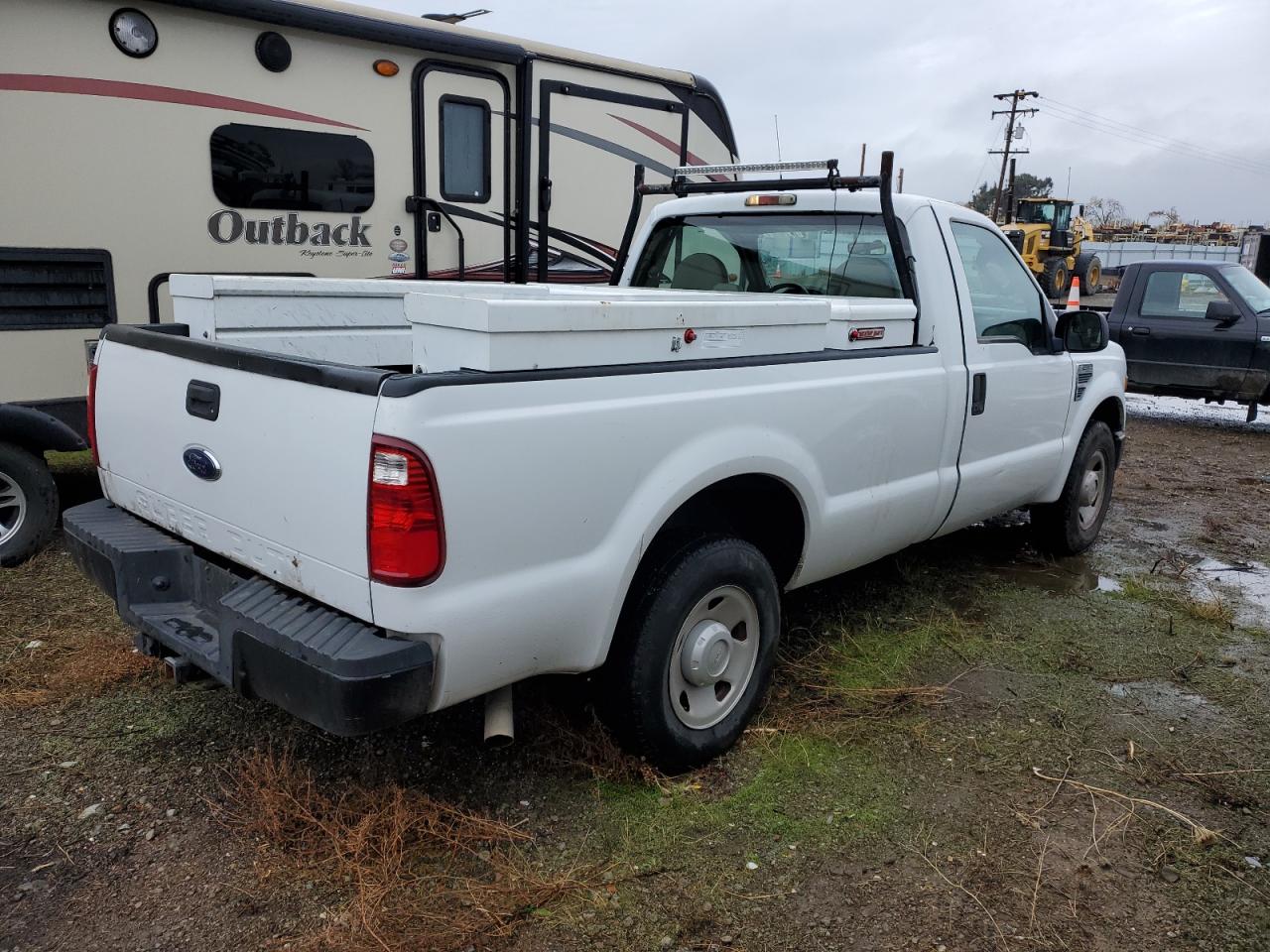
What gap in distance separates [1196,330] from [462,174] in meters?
7.50

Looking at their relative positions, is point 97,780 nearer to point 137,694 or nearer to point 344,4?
point 137,694

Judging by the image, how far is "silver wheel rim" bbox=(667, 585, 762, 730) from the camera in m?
3.29

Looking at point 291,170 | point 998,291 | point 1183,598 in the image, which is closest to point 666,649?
point 998,291

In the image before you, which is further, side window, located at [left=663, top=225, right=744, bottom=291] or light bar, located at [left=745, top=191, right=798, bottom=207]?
side window, located at [left=663, top=225, right=744, bottom=291]

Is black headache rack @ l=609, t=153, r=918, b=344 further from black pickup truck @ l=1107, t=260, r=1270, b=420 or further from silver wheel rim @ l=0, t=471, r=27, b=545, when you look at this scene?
black pickup truck @ l=1107, t=260, r=1270, b=420

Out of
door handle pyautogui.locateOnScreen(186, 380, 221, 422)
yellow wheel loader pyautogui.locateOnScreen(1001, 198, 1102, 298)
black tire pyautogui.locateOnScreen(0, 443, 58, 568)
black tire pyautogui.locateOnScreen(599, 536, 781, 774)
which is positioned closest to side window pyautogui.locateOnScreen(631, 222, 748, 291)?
black tire pyautogui.locateOnScreen(599, 536, 781, 774)

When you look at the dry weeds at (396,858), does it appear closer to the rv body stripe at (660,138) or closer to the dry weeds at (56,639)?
the dry weeds at (56,639)

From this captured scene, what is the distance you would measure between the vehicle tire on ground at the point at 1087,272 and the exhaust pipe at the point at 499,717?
88.1 ft

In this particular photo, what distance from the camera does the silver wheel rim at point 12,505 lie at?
506cm

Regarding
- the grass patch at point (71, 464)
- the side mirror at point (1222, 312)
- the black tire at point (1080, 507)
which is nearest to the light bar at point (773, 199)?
the black tire at point (1080, 507)

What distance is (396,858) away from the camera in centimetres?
289

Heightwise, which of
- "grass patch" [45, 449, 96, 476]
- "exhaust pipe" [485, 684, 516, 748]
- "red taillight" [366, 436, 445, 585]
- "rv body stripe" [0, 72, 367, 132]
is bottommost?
"grass patch" [45, 449, 96, 476]

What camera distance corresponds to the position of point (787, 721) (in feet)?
12.4

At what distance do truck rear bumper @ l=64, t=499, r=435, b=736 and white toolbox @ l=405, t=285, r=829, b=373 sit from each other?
739 millimetres
